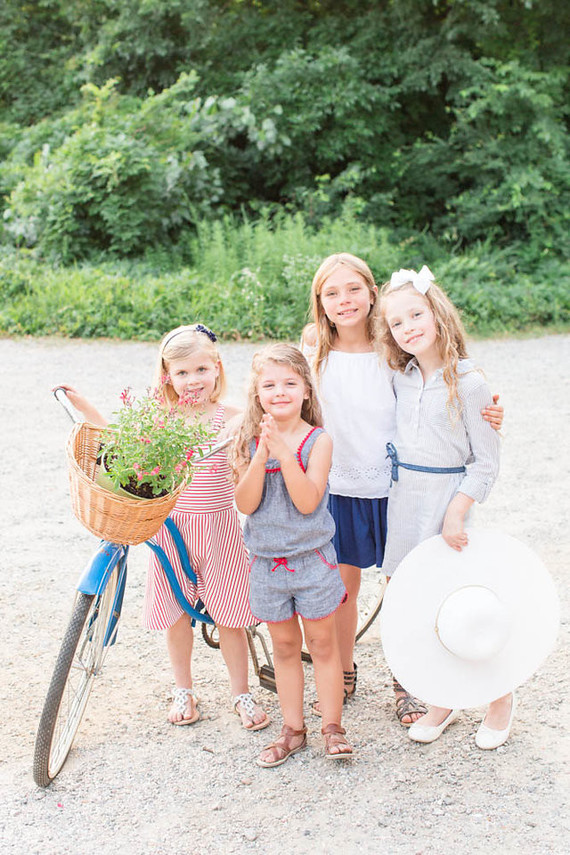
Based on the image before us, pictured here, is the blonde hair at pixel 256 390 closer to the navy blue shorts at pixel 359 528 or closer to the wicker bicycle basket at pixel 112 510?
the wicker bicycle basket at pixel 112 510

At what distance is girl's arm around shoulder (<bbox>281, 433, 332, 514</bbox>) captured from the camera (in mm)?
2477

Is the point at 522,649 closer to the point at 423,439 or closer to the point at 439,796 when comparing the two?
the point at 439,796

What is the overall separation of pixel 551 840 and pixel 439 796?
13.3 inches

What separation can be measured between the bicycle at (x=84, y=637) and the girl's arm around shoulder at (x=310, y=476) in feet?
0.80

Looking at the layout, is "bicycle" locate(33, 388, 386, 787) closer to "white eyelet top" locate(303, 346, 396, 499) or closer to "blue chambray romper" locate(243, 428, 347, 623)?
"blue chambray romper" locate(243, 428, 347, 623)

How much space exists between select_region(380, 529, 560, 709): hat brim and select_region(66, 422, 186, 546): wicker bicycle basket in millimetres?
818

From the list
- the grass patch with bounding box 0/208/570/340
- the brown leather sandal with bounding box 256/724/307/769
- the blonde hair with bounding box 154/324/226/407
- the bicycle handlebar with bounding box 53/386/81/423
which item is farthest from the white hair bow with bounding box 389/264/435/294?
the grass patch with bounding box 0/208/570/340

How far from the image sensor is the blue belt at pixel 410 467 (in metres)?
2.73

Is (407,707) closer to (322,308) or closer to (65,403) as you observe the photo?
(322,308)

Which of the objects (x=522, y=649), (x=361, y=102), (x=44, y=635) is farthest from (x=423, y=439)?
(x=361, y=102)

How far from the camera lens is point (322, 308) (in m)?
2.93

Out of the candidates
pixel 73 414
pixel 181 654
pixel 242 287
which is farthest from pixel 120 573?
pixel 242 287

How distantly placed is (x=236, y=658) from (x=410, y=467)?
0.91m

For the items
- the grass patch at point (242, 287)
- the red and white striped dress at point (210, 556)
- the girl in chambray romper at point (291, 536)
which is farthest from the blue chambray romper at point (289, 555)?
the grass patch at point (242, 287)
